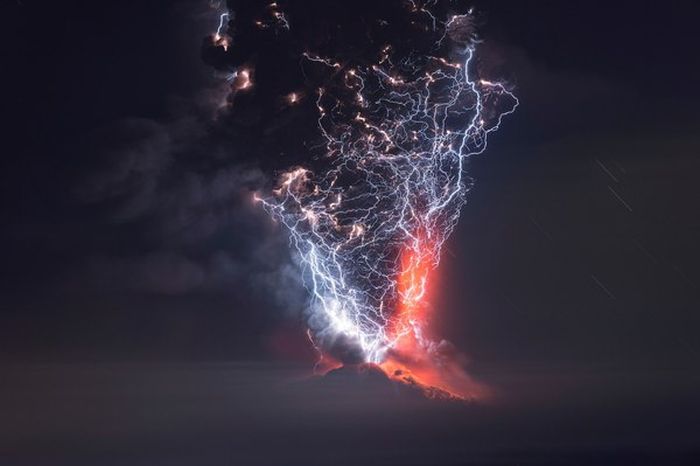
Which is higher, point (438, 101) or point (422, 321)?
point (438, 101)

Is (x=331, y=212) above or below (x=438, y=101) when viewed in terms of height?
below

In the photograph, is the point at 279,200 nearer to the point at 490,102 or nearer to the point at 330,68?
the point at 330,68

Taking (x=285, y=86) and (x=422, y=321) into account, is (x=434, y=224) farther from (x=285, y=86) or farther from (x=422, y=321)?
(x=285, y=86)

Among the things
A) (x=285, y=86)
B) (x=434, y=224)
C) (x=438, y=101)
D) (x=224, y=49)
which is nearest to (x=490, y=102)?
(x=438, y=101)

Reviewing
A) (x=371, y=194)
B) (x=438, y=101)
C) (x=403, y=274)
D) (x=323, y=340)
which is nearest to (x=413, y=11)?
(x=438, y=101)

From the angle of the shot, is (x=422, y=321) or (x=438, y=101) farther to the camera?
(x=422, y=321)

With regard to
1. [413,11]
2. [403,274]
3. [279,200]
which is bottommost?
[403,274]
